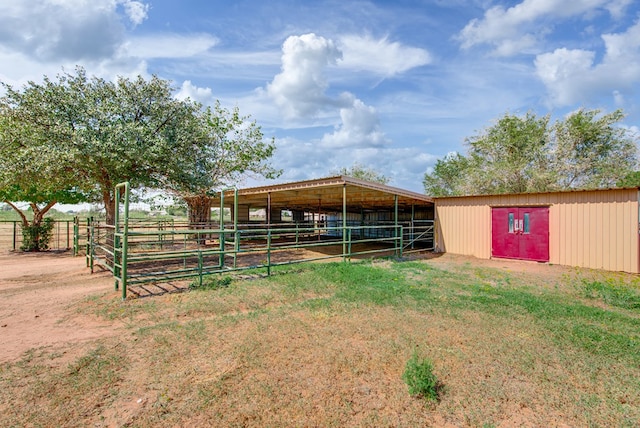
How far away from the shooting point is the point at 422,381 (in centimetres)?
285

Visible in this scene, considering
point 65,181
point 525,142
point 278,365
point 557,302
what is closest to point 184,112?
point 65,181

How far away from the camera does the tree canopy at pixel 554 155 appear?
61.6 feet

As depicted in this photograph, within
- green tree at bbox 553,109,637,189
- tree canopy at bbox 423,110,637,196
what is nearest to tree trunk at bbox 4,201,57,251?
tree canopy at bbox 423,110,637,196

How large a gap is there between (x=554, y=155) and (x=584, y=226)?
41.0ft

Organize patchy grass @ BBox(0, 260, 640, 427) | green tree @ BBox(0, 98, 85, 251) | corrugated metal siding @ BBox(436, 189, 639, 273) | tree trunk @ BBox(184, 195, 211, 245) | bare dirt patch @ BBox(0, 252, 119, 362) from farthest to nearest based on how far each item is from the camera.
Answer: tree trunk @ BBox(184, 195, 211, 245)
corrugated metal siding @ BBox(436, 189, 639, 273)
green tree @ BBox(0, 98, 85, 251)
bare dirt patch @ BBox(0, 252, 119, 362)
patchy grass @ BBox(0, 260, 640, 427)

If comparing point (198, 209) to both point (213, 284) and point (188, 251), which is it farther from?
point (213, 284)

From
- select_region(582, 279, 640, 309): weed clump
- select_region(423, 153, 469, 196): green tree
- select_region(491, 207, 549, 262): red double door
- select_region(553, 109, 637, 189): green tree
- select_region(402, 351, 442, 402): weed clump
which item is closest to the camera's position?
select_region(402, 351, 442, 402): weed clump

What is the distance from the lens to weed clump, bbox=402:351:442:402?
281 centimetres

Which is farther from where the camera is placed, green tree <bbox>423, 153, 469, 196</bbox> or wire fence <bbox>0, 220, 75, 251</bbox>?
green tree <bbox>423, 153, 469, 196</bbox>

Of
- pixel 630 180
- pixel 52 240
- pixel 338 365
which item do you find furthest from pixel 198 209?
pixel 630 180

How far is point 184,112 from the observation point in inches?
421

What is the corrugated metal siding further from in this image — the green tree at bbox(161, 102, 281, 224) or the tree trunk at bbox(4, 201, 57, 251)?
the tree trunk at bbox(4, 201, 57, 251)

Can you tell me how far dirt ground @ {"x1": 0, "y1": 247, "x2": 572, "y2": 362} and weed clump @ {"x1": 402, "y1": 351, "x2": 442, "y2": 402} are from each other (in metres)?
3.80

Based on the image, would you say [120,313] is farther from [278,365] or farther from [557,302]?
[557,302]
